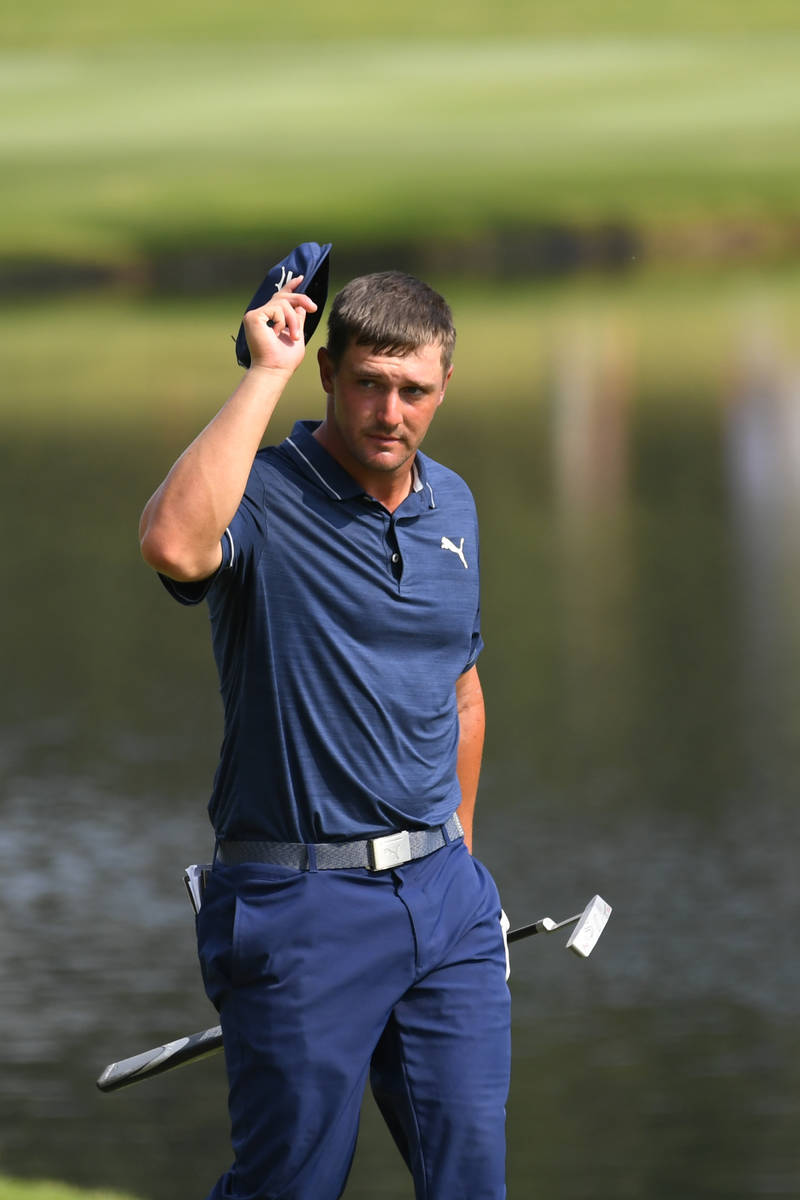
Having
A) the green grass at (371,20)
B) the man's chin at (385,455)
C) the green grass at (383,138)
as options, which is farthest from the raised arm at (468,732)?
the green grass at (371,20)

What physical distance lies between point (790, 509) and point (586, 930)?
1768 centimetres

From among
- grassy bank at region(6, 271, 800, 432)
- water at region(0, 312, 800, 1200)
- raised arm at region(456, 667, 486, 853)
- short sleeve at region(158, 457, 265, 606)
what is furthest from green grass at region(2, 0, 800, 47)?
short sleeve at region(158, 457, 265, 606)

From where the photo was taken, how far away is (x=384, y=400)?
13.9ft

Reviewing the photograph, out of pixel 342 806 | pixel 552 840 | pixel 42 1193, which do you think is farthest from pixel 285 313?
Result: pixel 552 840

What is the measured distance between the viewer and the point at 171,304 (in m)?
45.0

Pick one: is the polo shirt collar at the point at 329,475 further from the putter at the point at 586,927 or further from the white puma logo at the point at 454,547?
the putter at the point at 586,927

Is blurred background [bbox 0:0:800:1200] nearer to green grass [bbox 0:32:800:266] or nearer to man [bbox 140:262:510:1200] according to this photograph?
green grass [bbox 0:32:800:266]

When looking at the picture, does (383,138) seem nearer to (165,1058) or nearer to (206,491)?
(165,1058)

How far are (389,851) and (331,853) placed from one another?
0.38 ft

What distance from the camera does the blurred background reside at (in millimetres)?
8039

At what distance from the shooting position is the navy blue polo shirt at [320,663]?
4168mm

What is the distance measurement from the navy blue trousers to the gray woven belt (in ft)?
0.06

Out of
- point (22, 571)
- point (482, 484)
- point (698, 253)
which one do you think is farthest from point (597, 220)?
point (22, 571)

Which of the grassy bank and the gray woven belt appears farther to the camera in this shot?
the grassy bank
